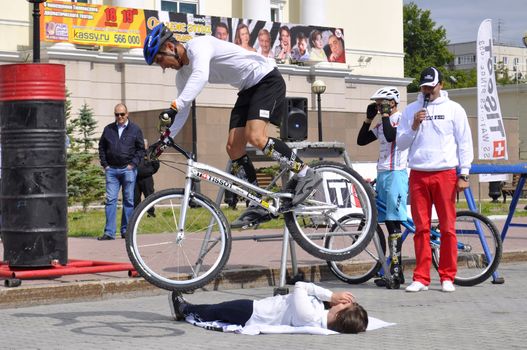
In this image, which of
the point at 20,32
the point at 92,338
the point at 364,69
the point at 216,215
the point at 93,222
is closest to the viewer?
the point at 92,338

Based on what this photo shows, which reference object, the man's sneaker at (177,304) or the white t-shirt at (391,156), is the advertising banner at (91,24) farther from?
the man's sneaker at (177,304)

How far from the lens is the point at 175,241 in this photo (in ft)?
29.6

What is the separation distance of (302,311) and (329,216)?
192 centimetres

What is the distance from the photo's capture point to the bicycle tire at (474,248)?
11.7 m

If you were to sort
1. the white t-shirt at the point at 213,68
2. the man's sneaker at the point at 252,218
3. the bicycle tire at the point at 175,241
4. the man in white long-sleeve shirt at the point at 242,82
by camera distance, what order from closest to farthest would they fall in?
the bicycle tire at the point at 175,241 → the white t-shirt at the point at 213,68 → the man in white long-sleeve shirt at the point at 242,82 → the man's sneaker at the point at 252,218

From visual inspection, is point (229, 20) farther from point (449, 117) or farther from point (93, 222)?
point (449, 117)

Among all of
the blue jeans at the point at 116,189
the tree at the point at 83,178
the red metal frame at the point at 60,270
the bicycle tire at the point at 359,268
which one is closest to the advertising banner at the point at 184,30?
the tree at the point at 83,178

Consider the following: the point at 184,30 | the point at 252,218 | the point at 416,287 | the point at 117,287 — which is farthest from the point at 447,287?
the point at 184,30

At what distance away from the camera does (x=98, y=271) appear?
36.7 ft

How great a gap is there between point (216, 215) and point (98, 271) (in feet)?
9.10

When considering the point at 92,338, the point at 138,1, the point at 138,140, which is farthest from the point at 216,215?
the point at 138,1

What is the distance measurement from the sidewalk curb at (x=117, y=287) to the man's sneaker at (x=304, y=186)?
254 cm

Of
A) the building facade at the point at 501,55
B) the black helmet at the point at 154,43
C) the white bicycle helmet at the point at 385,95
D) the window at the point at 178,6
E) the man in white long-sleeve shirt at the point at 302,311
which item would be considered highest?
the building facade at the point at 501,55

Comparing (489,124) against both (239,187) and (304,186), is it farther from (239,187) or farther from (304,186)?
(239,187)
